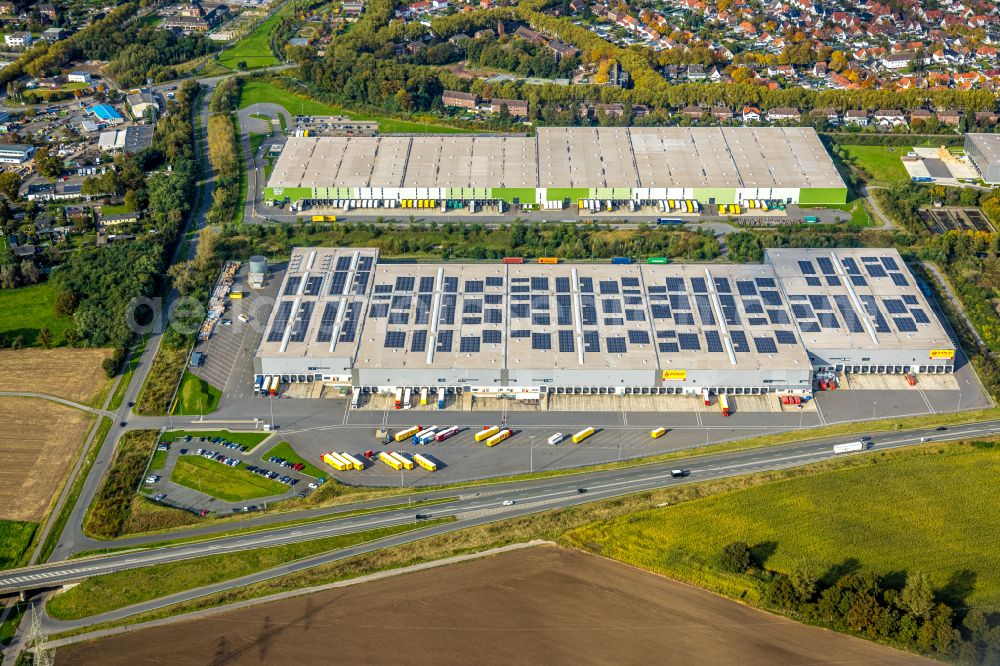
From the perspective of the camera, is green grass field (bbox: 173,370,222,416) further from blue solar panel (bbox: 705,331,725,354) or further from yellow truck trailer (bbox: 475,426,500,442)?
blue solar panel (bbox: 705,331,725,354)

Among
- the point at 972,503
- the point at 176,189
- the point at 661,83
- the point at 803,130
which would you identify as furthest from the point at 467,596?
the point at 661,83

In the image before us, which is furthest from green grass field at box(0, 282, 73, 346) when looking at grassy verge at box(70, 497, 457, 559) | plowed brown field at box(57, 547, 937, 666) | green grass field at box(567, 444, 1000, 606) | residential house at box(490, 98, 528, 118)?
residential house at box(490, 98, 528, 118)

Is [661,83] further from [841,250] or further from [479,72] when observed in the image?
[841,250]

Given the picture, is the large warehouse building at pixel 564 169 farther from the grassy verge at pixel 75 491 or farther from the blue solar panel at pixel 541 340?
the grassy verge at pixel 75 491

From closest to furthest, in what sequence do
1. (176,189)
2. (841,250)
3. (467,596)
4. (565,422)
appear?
(467,596) < (565,422) < (841,250) < (176,189)

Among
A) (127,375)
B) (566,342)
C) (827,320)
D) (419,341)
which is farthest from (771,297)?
(127,375)

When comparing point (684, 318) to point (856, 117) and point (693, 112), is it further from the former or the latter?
point (856, 117)
